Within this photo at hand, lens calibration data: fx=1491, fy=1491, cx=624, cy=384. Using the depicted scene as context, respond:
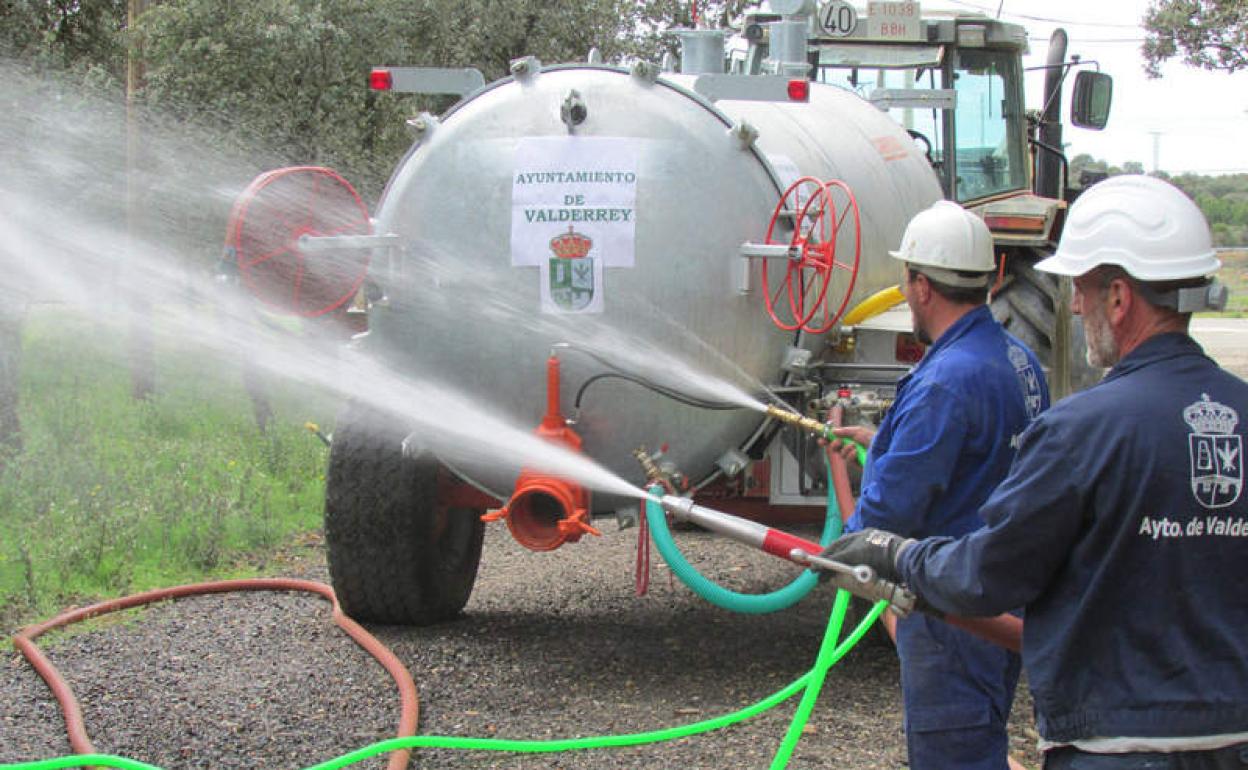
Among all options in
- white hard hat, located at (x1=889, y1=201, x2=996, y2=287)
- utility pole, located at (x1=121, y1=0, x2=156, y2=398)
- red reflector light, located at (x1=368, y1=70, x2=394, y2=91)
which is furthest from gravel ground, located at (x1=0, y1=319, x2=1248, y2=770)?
utility pole, located at (x1=121, y1=0, x2=156, y2=398)

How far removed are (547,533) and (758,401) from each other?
924 millimetres

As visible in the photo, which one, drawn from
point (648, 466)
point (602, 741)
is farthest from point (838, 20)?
point (602, 741)

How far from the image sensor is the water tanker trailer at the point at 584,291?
529 centimetres

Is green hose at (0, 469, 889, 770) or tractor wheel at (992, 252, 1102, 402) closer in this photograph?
green hose at (0, 469, 889, 770)

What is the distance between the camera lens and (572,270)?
17.3 ft

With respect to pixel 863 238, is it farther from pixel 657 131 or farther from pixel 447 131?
pixel 447 131

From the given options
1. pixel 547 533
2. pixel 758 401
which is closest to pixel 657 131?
pixel 758 401

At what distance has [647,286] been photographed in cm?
527

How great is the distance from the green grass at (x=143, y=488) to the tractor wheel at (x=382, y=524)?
1474mm

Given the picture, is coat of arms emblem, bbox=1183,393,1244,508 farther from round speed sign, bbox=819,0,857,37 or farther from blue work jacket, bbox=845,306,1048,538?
round speed sign, bbox=819,0,857,37

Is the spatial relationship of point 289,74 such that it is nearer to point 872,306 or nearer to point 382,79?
point 382,79

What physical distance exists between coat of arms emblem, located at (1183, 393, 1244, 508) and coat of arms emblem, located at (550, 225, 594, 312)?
2.98 m

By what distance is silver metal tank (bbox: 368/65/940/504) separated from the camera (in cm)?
530

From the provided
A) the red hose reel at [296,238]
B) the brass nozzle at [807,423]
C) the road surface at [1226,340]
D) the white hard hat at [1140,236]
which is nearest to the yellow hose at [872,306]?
the brass nozzle at [807,423]
